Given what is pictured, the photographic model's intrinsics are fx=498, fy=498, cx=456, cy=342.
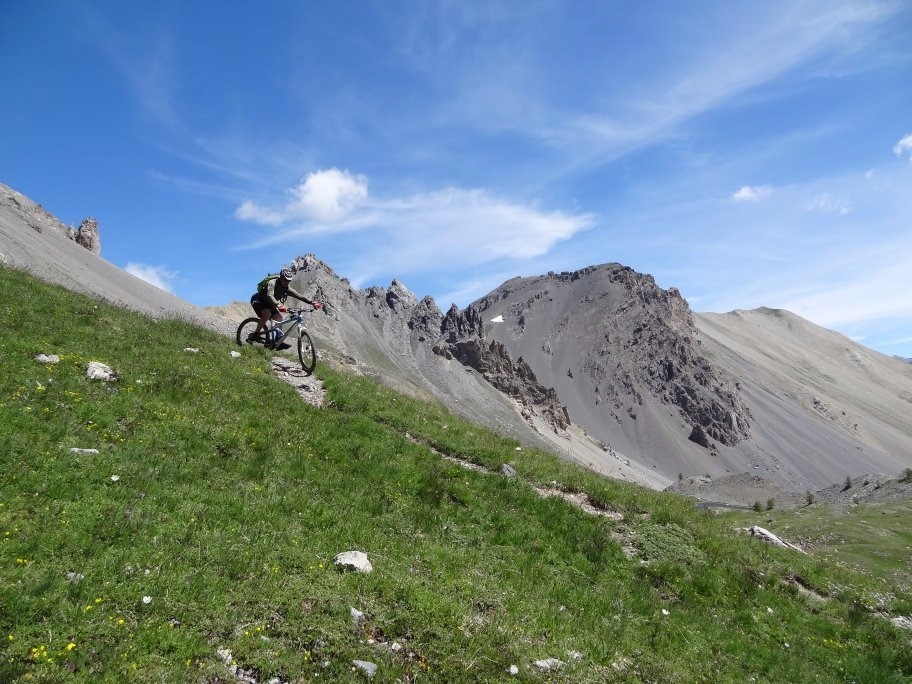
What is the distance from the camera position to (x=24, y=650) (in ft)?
22.3

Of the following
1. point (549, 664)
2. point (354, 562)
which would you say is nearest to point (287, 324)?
point (354, 562)

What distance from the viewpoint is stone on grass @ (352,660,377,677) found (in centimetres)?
798

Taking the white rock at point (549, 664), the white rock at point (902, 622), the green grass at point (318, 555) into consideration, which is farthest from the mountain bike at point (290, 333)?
the white rock at point (902, 622)

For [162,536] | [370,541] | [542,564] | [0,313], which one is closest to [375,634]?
[370,541]

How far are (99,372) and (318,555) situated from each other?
9854 mm

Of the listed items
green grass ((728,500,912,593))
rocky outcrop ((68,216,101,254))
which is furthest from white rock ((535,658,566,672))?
rocky outcrop ((68,216,101,254))

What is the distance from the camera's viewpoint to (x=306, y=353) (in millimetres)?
22703

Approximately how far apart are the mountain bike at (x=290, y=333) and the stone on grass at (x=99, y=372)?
7828 mm

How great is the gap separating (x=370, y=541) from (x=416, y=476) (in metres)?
4.21

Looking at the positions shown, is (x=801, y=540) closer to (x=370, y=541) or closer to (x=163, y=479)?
(x=370, y=541)

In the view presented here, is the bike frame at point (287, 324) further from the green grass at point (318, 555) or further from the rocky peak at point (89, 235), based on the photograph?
the rocky peak at point (89, 235)

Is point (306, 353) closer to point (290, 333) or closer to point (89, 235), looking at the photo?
point (290, 333)

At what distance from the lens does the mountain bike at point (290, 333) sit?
22.6 m

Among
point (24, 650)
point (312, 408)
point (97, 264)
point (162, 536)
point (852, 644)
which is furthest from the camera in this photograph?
point (97, 264)
